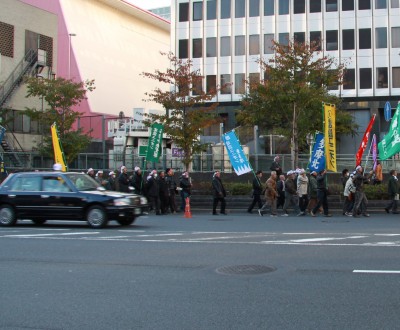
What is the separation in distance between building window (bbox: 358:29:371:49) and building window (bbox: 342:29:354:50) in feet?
2.18

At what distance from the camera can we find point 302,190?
20438 mm

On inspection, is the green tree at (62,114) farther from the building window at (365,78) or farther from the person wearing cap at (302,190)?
the building window at (365,78)

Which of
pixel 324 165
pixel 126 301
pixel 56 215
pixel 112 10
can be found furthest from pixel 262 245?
pixel 112 10

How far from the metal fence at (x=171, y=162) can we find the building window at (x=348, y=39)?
717 inches

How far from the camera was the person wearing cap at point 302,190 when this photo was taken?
20.4m

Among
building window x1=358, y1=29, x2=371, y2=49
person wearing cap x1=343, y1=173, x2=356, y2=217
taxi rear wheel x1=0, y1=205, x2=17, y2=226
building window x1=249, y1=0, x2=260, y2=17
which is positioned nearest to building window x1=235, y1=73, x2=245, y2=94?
building window x1=249, y1=0, x2=260, y2=17

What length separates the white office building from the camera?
4731 cm

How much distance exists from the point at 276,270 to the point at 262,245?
2838 millimetres

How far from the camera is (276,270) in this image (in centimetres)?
863

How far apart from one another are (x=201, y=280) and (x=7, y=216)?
9832mm

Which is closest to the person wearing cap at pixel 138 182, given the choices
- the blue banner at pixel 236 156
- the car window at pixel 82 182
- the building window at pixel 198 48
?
the blue banner at pixel 236 156

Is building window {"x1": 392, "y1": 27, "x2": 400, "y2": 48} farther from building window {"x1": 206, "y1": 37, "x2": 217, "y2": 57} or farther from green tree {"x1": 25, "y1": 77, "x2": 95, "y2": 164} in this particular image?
green tree {"x1": 25, "y1": 77, "x2": 95, "y2": 164}

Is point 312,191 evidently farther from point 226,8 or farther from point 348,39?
point 226,8

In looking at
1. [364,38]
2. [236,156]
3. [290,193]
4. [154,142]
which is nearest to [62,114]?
[154,142]
